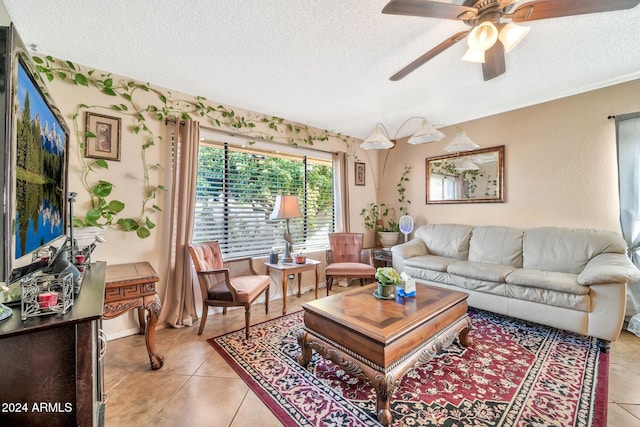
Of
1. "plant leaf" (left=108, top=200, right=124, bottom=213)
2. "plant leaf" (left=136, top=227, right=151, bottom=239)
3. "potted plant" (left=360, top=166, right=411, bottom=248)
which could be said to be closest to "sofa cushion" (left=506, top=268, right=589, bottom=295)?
"potted plant" (left=360, top=166, right=411, bottom=248)

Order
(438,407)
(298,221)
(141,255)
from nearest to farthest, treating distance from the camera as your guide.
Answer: (438,407), (141,255), (298,221)

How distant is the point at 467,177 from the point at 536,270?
1.54 m

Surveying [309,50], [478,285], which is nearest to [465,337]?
[478,285]

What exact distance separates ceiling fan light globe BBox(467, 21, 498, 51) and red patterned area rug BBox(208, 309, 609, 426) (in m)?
2.17

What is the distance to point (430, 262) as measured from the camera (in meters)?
3.27

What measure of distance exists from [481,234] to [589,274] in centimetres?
125

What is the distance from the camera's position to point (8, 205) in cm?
78

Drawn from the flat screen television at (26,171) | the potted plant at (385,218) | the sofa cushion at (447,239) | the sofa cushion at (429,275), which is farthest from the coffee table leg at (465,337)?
the flat screen television at (26,171)

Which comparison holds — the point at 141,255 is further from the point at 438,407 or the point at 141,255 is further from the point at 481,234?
the point at 481,234

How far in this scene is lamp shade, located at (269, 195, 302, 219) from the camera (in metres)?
3.12

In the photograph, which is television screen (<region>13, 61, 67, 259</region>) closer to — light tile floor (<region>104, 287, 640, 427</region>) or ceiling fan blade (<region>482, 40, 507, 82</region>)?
light tile floor (<region>104, 287, 640, 427</region>)

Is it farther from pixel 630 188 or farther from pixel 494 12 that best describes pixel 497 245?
pixel 494 12

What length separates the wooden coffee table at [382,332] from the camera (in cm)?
147

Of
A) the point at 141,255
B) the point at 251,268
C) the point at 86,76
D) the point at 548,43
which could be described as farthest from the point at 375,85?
the point at 141,255
